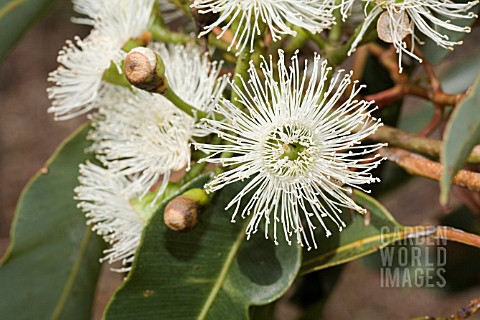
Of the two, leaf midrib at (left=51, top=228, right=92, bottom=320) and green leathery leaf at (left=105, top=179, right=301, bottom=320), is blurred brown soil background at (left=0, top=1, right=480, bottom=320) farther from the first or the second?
green leathery leaf at (left=105, top=179, right=301, bottom=320)

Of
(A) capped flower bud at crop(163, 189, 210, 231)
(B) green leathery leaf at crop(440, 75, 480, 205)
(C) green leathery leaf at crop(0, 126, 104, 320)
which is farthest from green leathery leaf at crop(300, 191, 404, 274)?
(C) green leathery leaf at crop(0, 126, 104, 320)

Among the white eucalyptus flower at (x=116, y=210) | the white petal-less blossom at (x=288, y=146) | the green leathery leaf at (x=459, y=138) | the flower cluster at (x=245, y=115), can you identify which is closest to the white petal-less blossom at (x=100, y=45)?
the flower cluster at (x=245, y=115)

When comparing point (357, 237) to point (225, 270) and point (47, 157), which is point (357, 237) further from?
point (47, 157)

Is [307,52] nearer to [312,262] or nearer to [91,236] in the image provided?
[312,262]

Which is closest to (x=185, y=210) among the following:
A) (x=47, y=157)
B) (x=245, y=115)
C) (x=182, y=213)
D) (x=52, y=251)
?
(x=182, y=213)

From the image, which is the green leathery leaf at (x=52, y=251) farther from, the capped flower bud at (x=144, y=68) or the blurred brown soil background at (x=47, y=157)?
the blurred brown soil background at (x=47, y=157)

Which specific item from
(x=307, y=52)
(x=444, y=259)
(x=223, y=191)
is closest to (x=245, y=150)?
(x=223, y=191)
